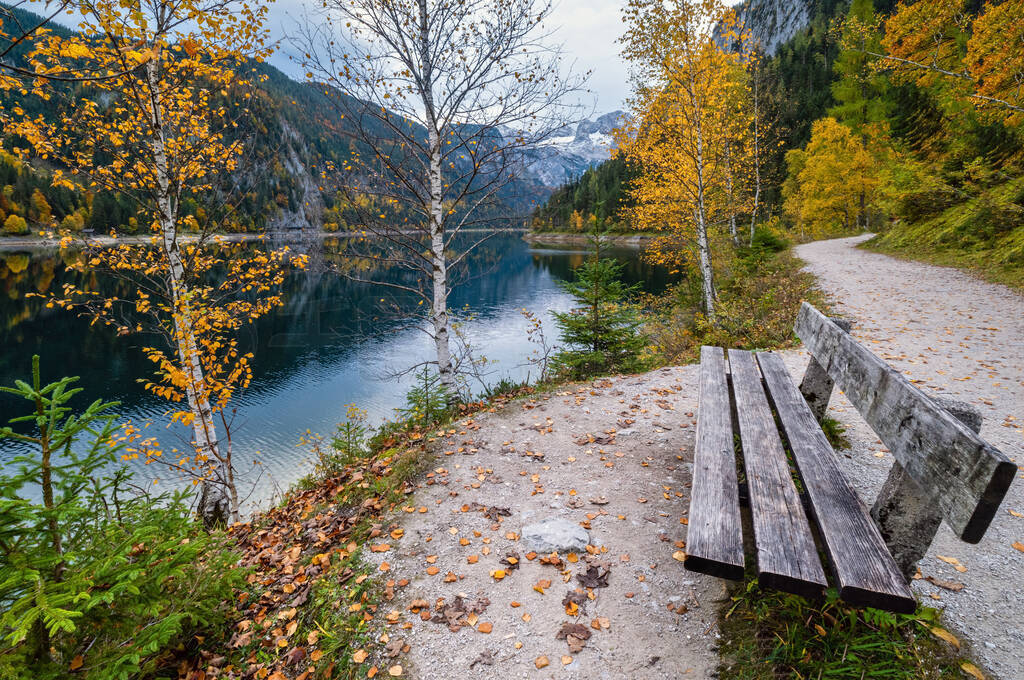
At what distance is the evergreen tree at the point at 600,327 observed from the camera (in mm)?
8266

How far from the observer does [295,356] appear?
2014 centimetres

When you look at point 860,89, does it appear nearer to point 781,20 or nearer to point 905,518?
point 905,518

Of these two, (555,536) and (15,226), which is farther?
(15,226)

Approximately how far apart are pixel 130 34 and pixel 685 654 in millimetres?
6779

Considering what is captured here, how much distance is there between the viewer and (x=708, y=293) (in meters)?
11.4

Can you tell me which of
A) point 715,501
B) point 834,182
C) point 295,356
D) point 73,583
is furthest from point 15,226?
point 834,182

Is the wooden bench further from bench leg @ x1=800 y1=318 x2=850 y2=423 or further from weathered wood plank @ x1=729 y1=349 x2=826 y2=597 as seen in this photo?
bench leg @ x1=800 y1=318 x2=850 y2=423

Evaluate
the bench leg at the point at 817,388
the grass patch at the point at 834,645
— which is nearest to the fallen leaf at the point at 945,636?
the grass patch at the point at 834,645

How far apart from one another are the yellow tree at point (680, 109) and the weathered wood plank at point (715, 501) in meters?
8.11

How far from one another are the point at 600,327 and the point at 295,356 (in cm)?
A: 1660

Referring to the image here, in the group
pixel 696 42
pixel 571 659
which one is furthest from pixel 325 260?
pixel 696 42

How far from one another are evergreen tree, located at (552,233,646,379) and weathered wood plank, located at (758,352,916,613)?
203 inches

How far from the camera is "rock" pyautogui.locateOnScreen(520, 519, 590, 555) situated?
338 cm

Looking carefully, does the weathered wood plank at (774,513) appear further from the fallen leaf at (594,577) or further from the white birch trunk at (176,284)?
the white birch trunk at (176,284)
